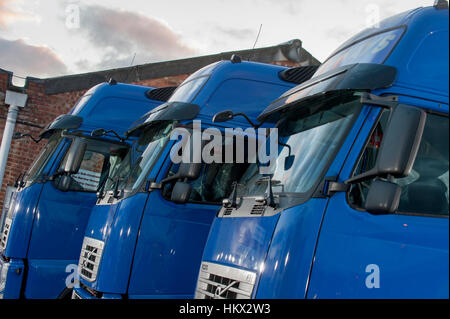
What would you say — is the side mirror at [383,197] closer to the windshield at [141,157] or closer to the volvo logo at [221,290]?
the volvo logo at [221,290]

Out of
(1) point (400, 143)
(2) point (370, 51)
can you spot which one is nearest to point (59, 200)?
(2) point (370, 51)

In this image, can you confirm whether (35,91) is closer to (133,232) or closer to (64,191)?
(64,191)

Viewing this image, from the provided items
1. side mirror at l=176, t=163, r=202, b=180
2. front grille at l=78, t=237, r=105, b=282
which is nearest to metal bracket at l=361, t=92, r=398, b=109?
side mirror at l=176, t=163, r=202, b=180

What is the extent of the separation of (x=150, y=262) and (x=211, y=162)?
1.11 metres

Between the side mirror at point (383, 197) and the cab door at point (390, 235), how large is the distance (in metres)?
0.15

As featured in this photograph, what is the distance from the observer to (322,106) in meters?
3.41

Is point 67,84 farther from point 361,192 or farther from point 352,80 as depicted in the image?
point 361,192

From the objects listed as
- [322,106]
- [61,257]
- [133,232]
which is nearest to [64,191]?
[61,257]

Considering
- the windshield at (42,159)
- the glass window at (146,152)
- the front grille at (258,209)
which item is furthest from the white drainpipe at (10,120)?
the front grille at (258,209)

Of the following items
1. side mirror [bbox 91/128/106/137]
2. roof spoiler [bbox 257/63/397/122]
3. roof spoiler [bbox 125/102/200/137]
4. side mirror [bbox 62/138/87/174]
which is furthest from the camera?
side mirror [bbox 91/128/106/137]

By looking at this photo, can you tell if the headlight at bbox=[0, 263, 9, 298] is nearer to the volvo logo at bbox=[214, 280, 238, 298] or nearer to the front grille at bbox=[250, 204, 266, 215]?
the volvo logo at bbox=[214, 280, 238, 298]

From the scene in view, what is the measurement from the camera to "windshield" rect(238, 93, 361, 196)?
10.2 ft

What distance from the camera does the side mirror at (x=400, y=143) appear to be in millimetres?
2572

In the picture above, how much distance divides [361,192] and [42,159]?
18.9ft
